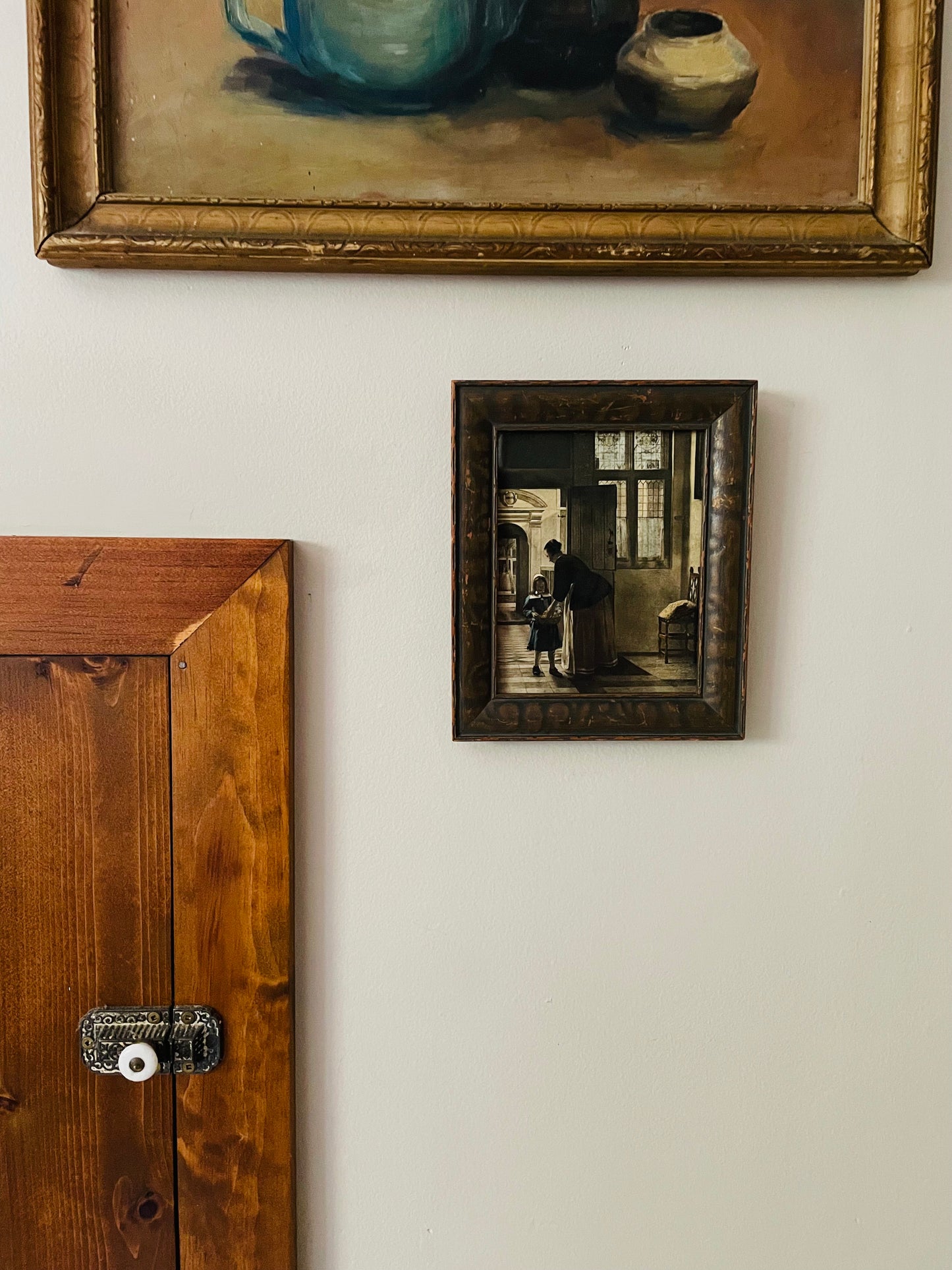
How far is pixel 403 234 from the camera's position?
0.68 metres

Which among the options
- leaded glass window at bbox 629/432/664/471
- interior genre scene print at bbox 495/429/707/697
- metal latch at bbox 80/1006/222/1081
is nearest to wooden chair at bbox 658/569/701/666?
interior genre scene print at bbox 495/429/707/697

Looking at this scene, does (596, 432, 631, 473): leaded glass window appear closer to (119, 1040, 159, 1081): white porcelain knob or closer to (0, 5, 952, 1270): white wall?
(0, 5, 952, 1270): white wall

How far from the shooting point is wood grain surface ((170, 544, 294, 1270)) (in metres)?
0.71

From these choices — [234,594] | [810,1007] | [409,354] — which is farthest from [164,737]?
[810,1007]

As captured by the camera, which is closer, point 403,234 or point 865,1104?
point 403,234

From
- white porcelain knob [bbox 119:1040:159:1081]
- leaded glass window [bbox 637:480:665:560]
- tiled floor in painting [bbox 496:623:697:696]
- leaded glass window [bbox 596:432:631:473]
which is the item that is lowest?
white porcelain knob [bbox 119:1040:159:1081]

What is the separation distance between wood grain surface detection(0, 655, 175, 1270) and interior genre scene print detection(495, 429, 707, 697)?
0.33m

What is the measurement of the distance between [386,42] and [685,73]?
26 cm

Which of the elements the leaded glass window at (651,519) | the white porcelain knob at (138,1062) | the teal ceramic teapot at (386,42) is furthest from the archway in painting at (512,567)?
the white porcelain knob at (138,1062)

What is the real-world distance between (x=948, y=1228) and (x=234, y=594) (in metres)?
0.94

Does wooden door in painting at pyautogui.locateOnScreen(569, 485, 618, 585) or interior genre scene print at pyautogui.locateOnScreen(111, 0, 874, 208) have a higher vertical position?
interior genre scene print at pyautogui.locateOnScreen(111, 0, 874, 208)

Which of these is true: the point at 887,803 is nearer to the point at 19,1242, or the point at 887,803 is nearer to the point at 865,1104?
the point at 865,1104

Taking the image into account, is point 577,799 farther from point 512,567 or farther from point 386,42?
point 386,42

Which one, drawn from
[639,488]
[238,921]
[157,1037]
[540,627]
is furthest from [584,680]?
[157,1037]
